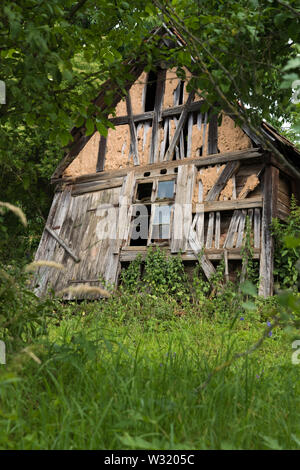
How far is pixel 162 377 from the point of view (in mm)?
2619

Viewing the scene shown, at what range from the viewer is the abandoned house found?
8797mm

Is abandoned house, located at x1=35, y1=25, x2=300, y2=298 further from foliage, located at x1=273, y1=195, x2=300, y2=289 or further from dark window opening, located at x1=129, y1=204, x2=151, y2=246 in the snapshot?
foliage, located at x1=273, y1=195, x2=300, y2=289

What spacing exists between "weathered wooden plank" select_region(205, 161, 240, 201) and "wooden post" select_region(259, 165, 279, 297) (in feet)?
2.12

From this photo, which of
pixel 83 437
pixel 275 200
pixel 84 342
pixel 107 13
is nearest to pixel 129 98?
pixel 275 200

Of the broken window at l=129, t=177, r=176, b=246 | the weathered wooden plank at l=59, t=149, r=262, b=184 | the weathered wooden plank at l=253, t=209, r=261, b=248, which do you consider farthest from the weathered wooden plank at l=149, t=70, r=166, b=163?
the weathered wooden plank at l=253, t=209, r=261, b=248

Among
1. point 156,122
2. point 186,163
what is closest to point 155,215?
point 186,163

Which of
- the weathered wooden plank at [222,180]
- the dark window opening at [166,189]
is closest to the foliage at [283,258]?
the weathered wooden plank at [222,180]

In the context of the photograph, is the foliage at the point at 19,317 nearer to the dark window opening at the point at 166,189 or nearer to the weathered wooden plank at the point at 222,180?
the weathered wooden plank at the point at 222,180

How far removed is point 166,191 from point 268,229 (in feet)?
8.61

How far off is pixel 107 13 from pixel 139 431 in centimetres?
294

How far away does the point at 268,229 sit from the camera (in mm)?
8367

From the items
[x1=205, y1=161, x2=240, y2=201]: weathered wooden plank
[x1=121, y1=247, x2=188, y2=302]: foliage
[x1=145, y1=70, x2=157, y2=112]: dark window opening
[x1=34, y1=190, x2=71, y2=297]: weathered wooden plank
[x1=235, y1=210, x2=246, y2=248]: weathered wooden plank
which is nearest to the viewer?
[x1=235, y1=210, x2=246, y2=248]: weathered wooden plank

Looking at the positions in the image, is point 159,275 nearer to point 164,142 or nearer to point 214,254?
point 214,254

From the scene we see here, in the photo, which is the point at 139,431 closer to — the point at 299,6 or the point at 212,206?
the point at 299,6
